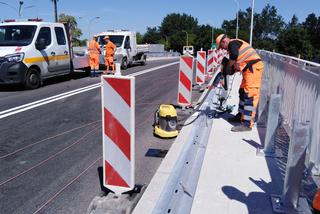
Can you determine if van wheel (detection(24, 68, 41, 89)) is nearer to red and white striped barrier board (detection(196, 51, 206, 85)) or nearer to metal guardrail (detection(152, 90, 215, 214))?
red and white striped barrier board (detection(196, 51, 206, 85))

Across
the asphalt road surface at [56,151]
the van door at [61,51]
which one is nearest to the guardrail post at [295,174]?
the asphalt road surface at [56,151]

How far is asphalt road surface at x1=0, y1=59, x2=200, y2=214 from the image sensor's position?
3.93 meters

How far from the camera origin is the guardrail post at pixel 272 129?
4938 mm

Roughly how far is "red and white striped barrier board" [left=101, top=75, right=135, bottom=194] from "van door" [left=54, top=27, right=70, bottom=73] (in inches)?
411

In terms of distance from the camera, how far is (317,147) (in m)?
4.33

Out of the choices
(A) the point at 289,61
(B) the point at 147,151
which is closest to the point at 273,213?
(B) the point at 147,151

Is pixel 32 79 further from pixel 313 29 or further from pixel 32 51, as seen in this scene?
pixel 313 29

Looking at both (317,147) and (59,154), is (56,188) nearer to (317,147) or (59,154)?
(59,154)

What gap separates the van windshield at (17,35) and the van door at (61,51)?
1.17 metres

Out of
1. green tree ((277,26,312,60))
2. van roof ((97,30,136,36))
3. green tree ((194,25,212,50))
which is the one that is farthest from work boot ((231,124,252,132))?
green tree ((277,26,312,60))

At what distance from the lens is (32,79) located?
11969mm

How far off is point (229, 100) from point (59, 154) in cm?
526

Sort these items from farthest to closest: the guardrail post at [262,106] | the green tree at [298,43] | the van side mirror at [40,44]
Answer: the green tree at [298,43], the van side mirror at [40,44], the guardrail post at [262,106]

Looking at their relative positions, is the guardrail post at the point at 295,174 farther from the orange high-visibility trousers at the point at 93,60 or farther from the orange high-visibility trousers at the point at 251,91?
the orange high-visibility trousers at the point at 93,60
